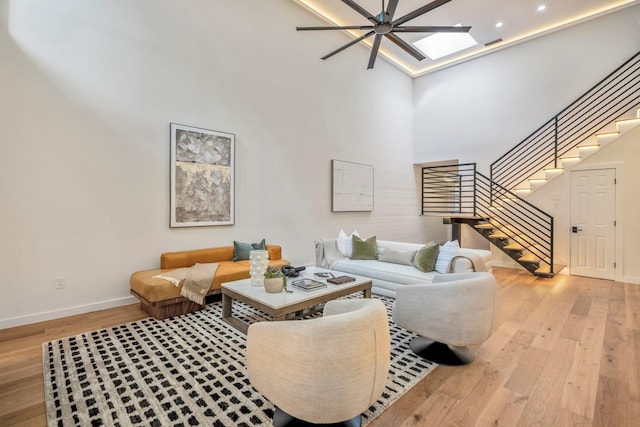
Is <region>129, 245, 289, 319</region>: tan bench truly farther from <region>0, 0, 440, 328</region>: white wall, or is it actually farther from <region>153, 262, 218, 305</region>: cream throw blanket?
<region>0, 0, 440, 328</region>: white wall

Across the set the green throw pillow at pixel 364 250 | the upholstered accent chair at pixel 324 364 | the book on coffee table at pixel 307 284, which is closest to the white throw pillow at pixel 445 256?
the green throw pillow at pixel 364 250

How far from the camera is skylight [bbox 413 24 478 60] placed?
714 cm

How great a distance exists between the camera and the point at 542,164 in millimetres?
6570

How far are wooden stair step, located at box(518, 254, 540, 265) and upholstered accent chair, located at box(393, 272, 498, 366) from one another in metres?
4.02

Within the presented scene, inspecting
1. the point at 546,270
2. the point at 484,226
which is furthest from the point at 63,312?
the point at 546,270

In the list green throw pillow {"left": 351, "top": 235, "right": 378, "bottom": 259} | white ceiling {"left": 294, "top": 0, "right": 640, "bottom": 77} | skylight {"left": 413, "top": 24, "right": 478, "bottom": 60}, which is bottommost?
green throw pillow {"left": 351, "top": 235, "right": 378, "bottom": 259}

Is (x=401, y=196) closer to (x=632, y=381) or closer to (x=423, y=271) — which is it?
(x=423, y=271)

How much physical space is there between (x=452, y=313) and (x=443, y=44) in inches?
289

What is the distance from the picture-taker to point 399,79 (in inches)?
323

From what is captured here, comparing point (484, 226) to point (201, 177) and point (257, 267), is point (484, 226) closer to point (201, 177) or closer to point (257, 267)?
point (257, 267)

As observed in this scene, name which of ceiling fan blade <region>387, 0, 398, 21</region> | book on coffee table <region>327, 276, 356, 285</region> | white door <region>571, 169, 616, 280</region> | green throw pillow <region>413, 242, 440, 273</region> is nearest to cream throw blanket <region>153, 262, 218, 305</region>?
book on coffee table <region>327, 276, 356, 285</region>

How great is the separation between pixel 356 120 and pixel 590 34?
483cm

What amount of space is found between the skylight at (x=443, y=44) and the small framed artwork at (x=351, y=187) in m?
3.27

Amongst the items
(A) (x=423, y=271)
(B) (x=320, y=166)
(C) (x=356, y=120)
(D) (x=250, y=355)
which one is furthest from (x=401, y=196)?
(D) (x=250, y=355)
